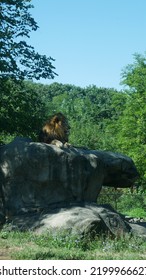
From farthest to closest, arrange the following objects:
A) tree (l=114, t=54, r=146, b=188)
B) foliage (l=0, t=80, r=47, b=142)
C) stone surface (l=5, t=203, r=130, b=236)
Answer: tree (l=114, t=54, r=146, b=188) < foliage (l=0, t=80, r=47, b=142) < stone surface (l=5, t=203, r=130, b=236)

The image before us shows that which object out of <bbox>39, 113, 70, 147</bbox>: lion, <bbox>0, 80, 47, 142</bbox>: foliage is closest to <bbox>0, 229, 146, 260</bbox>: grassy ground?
<bbox>39, 113, 70, 147</bbox>: lion

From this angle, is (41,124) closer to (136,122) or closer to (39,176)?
(39,176)

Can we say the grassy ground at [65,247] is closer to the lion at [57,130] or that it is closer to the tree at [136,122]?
the lion at [57,130]

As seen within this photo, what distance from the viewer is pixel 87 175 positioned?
16.1m

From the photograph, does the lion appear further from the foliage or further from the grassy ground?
the grassy ground

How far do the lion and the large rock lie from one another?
16.7 inches

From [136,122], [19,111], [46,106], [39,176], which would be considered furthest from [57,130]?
[136,122]

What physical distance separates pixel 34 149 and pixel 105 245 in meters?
4.49

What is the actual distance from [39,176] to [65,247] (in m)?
4.46

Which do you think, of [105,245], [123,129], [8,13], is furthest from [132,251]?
[123,129]

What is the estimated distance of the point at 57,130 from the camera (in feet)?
52.5

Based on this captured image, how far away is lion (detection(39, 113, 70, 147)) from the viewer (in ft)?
52.4

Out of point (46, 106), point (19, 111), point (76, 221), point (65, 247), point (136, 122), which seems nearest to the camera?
point (65, 247)
